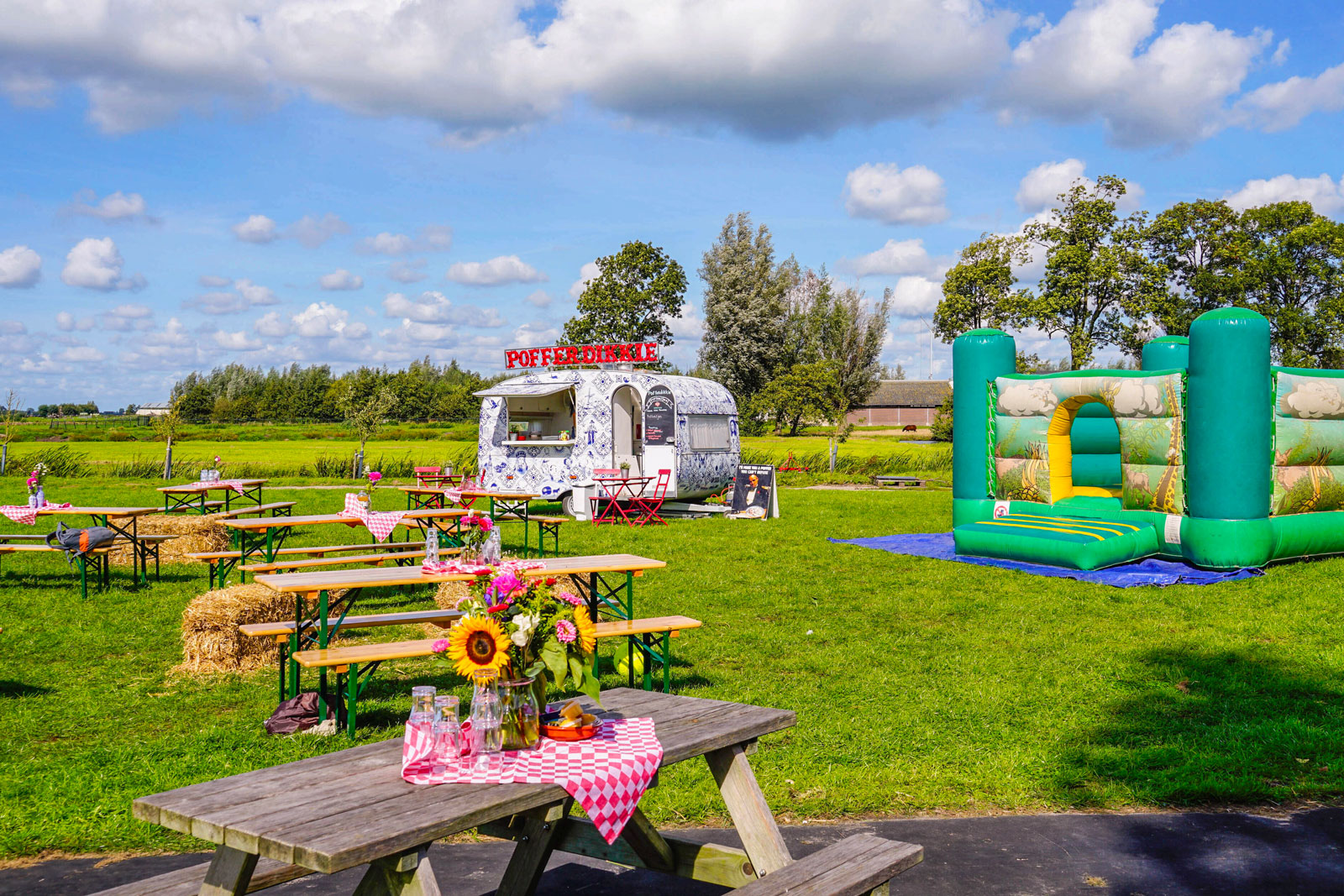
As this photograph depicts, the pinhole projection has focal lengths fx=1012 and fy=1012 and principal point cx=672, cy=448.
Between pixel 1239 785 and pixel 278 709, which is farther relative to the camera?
pixel 278 709

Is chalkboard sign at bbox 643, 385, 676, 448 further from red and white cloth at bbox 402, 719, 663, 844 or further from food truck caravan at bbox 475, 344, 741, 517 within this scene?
red and white cloth at bbox 402, 719, 663, 844

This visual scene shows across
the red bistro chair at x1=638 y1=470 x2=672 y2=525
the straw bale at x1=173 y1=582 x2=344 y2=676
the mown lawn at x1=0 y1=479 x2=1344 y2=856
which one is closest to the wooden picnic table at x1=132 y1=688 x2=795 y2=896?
the mown lawn at x1=0 y1=479 x2=1344 y2=856

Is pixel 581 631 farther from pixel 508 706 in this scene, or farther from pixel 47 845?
pixel 47 845

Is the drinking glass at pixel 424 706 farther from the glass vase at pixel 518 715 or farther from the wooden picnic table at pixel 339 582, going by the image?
the wooden picnic table at pixel 339 582

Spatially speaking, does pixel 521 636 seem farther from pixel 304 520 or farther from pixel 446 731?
pixel 304 520

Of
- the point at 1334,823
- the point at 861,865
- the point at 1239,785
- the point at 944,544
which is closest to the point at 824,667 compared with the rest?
the point at 1239,785

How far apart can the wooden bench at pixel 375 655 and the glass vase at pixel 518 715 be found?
73.8 inches

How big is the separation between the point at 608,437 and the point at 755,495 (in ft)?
9.12

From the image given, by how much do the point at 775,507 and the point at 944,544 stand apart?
458 centimetres

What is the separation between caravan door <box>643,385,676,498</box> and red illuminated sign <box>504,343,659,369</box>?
5.12 feet

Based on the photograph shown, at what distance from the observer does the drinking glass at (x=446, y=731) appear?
2.67 m

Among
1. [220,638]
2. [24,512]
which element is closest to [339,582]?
[220,638]

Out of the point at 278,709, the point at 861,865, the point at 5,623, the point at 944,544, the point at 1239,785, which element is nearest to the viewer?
the point at 861,865

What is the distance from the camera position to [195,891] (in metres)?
2.71
